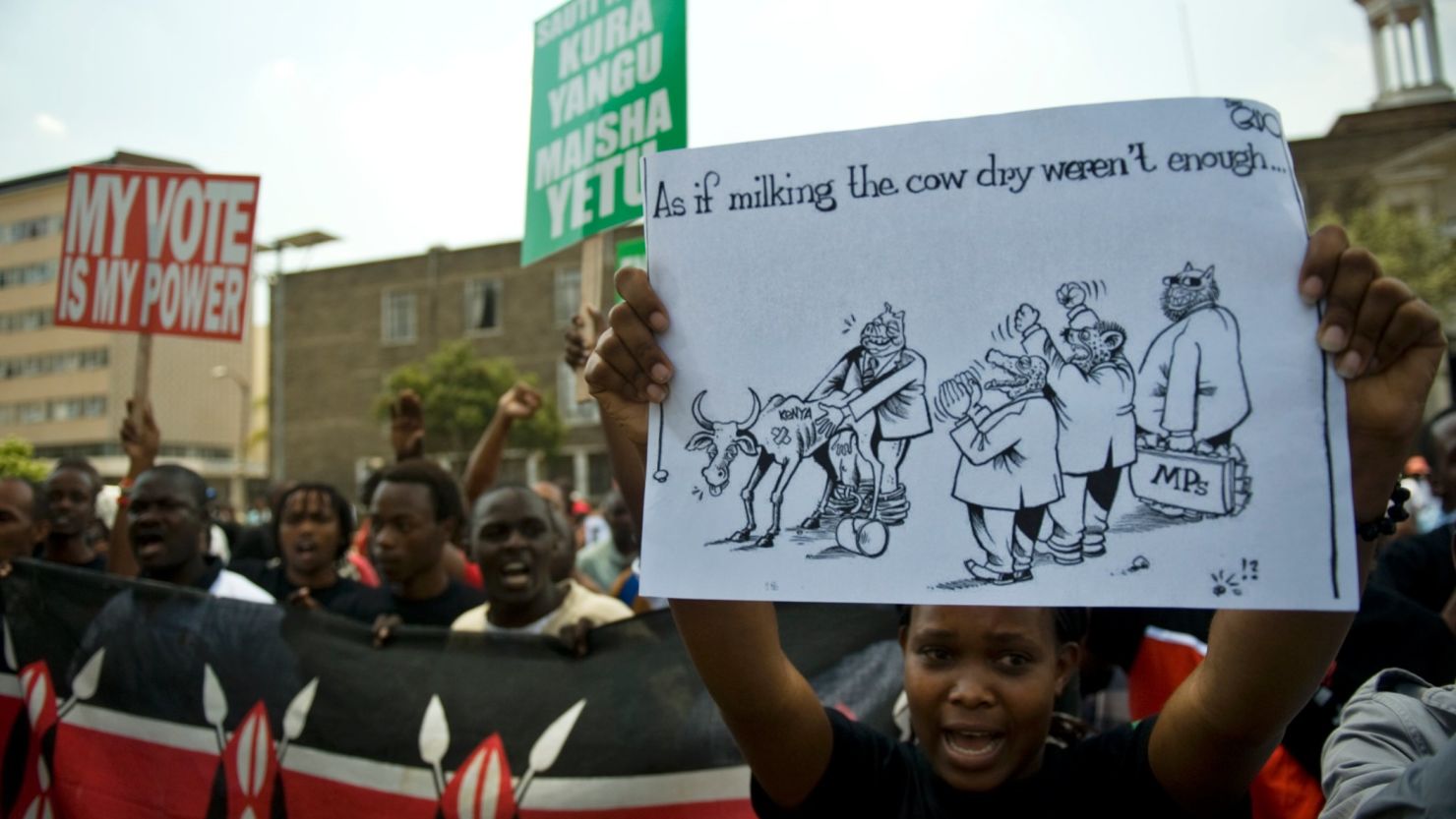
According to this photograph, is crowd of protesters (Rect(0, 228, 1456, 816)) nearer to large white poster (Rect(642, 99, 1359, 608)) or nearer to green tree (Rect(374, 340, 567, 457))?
large white poster (Rect(642, 99, 1359, 608))

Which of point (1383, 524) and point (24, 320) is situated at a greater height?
point (24, 320)

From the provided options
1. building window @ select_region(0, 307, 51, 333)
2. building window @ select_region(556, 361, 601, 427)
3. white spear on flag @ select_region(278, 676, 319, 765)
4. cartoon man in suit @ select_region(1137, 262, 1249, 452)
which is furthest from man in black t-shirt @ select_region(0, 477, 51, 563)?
building window @ select_region(0, 307, 51, 333)

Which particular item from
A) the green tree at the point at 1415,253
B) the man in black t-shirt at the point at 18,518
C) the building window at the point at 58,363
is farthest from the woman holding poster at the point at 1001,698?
the building window at the point at 58,363

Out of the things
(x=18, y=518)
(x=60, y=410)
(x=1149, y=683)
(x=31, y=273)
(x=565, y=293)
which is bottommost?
(x=1149, y=683)

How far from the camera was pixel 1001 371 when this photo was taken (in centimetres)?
142

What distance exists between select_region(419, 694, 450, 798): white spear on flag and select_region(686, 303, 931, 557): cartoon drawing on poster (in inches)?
68.5

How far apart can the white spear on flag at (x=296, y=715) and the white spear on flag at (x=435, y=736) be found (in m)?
0.37

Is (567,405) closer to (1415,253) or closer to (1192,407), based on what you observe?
(1415,253)

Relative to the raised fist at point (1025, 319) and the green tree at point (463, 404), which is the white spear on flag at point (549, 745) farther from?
the green tree at point (463, 404)

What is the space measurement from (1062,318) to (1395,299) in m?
0.36

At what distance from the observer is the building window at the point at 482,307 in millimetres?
32188

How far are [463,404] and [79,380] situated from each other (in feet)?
80.2

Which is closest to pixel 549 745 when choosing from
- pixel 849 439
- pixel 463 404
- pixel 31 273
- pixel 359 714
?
pixel 359 714

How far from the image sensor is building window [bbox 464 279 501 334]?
32188 millimetres
